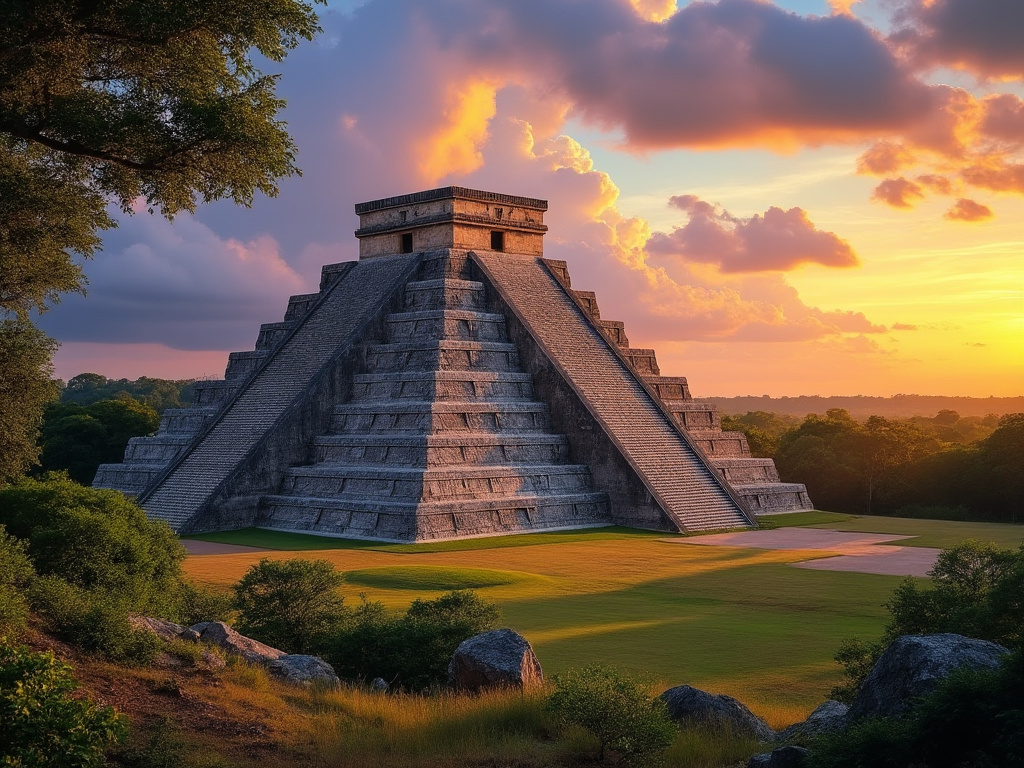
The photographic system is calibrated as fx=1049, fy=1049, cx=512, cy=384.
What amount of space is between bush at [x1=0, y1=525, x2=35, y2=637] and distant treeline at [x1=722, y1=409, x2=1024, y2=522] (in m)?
38.1

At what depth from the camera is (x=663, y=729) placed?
861 cm

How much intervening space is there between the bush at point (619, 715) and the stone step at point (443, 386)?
2282 cm

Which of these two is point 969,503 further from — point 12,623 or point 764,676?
point 12,623

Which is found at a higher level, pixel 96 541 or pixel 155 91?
pixel 155 91

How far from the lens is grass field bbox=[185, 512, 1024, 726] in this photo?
13.4 metres

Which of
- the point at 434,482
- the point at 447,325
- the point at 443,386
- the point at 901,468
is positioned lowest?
the point at 434,482

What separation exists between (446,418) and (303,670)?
770 inches

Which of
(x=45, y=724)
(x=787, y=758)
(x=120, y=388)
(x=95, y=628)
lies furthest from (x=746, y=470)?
(x=120, y=388)

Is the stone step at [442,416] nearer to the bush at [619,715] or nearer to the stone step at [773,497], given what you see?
the stone step at [773,497]

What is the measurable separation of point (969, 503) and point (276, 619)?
36.7 metres

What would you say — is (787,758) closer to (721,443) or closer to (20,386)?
(20,386)

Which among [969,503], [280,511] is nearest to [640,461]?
[280,511]

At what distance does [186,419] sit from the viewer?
124 feet

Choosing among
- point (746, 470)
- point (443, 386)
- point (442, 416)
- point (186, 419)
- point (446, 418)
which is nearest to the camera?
point (442, 416)
